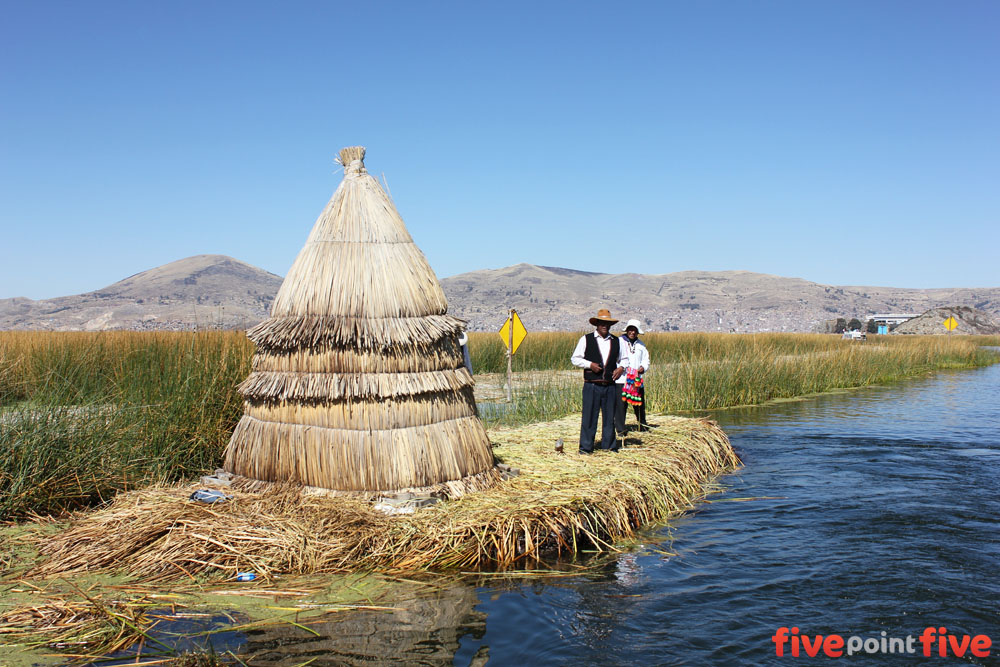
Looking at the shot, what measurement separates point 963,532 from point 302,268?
747 centimetres

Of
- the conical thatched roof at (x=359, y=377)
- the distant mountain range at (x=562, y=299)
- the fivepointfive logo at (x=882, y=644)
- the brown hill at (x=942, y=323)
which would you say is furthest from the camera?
the distant mountain range at (x=562, y=299)

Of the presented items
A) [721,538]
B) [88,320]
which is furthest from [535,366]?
[88,320]

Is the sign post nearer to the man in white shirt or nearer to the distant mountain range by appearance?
the man in white shirt

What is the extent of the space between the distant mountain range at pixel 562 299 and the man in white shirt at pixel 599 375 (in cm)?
6248

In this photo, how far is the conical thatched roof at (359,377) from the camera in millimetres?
6938

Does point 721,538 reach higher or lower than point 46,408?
lower

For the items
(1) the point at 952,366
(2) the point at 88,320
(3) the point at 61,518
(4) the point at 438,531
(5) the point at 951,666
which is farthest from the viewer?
(2) the point at 88,320

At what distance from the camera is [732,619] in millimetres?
5719

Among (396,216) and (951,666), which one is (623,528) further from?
(396,216)

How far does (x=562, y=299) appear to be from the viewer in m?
108

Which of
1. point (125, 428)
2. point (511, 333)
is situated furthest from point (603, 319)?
point (511, 333)

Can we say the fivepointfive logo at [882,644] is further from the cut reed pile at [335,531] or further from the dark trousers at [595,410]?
the dark trousers at [595,410]

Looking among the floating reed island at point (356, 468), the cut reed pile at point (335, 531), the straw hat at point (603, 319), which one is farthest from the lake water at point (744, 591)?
the straw hat at point (603, 319)

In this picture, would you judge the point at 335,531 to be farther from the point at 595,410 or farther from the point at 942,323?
the point at 942,323
